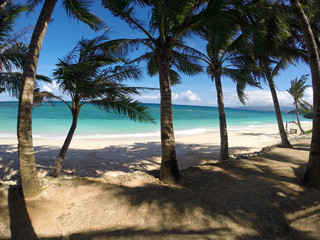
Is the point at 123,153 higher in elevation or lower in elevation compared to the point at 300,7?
lower

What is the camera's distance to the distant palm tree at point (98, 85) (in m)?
4.67

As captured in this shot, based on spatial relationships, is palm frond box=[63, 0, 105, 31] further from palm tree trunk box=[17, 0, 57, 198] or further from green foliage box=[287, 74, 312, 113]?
green foliage box=[287, 74, 312, 113]

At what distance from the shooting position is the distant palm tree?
4.67 meters

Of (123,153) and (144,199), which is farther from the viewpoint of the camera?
(123,153)

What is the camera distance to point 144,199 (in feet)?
9.36

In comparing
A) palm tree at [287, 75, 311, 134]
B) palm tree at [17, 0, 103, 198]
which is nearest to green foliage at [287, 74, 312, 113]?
palm tree at [287, 75, 311, 134]

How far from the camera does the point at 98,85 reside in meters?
4.96

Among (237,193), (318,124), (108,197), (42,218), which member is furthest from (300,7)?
(42,218)

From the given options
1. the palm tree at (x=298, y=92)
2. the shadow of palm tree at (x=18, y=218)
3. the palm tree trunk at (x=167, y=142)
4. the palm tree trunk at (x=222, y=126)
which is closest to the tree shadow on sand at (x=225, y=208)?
the palm tree trunk at (x=167, y=142)

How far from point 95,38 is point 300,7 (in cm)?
501

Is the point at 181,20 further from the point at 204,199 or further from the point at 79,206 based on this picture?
the point at 79,206

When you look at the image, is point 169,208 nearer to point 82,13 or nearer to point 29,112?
point 29,112

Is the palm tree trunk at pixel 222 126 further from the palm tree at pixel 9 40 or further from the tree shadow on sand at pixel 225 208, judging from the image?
the palm tree at pixel 9 40

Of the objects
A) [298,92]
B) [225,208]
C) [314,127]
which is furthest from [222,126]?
[298,92]
